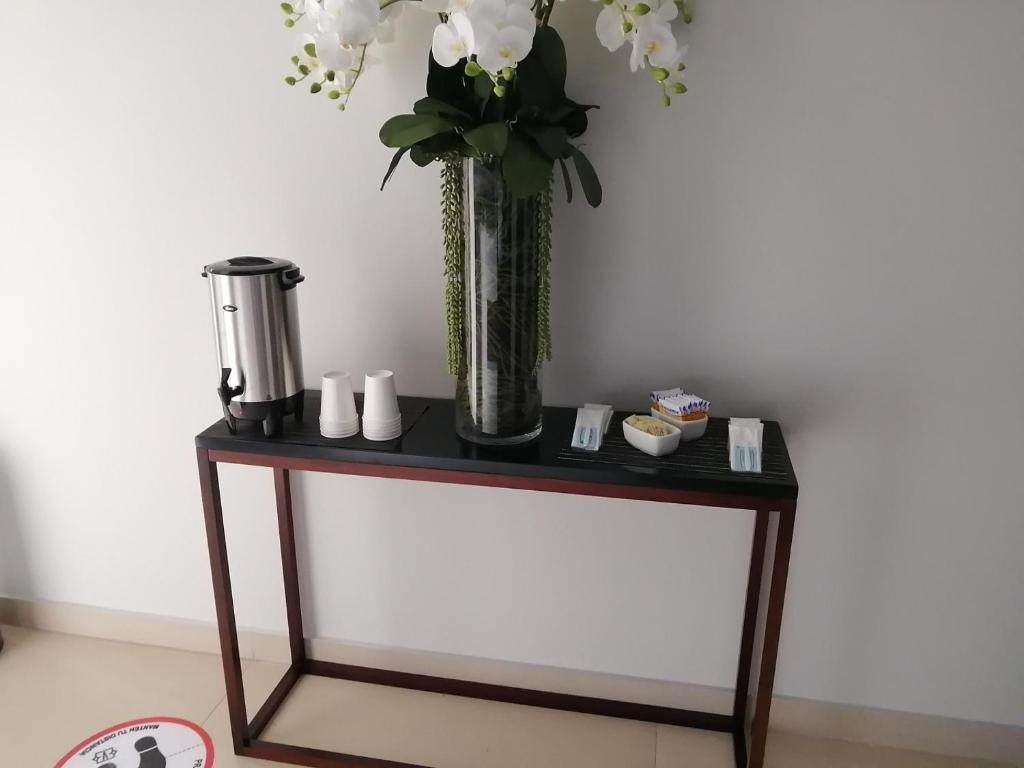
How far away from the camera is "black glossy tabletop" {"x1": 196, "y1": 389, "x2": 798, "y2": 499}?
1.19 meters

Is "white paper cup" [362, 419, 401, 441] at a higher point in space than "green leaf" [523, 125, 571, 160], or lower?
lower

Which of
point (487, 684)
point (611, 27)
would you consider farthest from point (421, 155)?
point (487, 684)

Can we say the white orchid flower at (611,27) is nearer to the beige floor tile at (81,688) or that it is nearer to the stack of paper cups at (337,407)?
the stack of paper cups at (337,407)

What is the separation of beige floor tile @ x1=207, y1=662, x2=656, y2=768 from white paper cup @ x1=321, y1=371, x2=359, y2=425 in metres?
0.77

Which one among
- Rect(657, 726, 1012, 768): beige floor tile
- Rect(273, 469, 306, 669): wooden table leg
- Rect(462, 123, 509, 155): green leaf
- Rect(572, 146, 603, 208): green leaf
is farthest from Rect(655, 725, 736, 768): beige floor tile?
Rect(462, 123, 509, 155): green leaf

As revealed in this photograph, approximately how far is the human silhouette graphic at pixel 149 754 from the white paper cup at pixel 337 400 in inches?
33.8

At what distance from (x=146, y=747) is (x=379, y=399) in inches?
38.5

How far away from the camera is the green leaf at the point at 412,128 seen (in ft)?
3.73

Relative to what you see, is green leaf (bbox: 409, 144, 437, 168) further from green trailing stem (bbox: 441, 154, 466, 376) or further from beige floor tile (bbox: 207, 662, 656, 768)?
beige floor tile (bbox: 207, 662, 656, 768)

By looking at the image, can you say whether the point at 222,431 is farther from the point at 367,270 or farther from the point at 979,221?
the point at 979,221

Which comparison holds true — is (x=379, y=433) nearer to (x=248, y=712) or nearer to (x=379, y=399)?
(x=379, y=399)

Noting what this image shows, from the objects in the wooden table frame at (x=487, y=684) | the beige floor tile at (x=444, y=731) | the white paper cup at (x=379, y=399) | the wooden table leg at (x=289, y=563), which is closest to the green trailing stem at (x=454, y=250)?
the white paper cup at (x=379, y=399)

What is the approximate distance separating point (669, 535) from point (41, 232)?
150 centimetres

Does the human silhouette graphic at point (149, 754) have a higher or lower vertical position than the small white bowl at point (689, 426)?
lower
